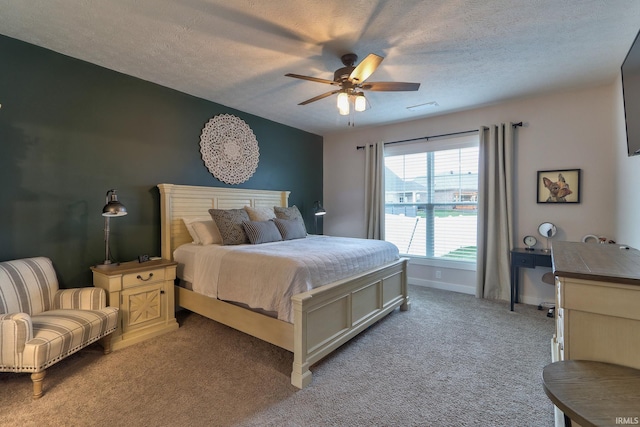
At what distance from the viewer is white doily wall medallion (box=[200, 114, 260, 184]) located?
3709 mm

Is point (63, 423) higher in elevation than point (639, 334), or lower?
lower

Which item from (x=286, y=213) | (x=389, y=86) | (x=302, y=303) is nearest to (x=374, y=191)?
(x=286, y=213)

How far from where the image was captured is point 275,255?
236 cm

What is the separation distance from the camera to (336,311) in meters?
2.37

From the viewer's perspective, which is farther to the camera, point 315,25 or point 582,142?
point 582,142

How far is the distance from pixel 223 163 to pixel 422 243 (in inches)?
128

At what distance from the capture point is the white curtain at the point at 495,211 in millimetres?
3660

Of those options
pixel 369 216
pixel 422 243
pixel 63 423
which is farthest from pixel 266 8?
pixel 422 243

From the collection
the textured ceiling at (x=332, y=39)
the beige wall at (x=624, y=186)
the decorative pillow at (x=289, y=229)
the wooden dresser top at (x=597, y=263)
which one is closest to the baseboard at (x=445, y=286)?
the beige wall at (x=624, y=186)

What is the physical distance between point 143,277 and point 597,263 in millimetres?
3273

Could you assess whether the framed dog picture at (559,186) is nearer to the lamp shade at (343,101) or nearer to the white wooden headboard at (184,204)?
the lamp shade at (343,101)

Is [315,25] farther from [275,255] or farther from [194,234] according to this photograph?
[194,234]

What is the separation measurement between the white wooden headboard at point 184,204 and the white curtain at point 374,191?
2009 millimetres

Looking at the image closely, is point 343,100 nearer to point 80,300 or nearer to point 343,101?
point 343,101
